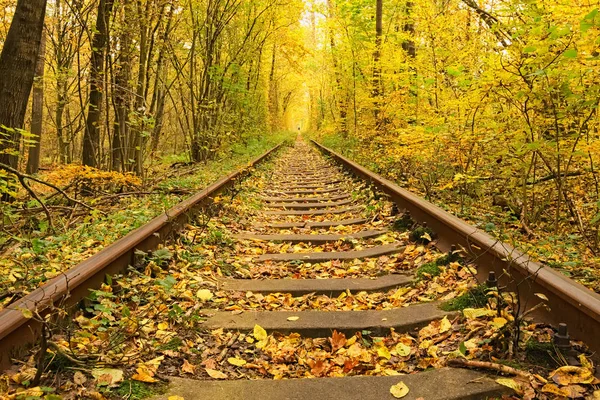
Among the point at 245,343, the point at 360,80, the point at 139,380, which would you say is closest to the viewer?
the point at 139,380

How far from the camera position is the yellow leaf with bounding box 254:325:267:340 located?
2.97 m

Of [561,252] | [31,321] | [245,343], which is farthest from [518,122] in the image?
[31,321]

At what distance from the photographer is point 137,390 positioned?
2.24 metres

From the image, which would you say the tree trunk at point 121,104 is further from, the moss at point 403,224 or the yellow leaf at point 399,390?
the yellow leaf at point 399,390

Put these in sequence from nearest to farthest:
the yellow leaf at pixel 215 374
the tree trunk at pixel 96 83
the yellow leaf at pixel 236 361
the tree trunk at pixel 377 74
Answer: the yellow leaf at pixel 215 374, the yellow leaf at pixel 236 361, the tree trunk at pixel 96 83, the tree trunk at pixel 377 74

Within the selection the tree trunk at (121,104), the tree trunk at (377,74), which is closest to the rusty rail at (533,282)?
the tree trunk at (121,104)

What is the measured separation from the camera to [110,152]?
8.54 m

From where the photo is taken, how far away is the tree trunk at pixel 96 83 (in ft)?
24.6

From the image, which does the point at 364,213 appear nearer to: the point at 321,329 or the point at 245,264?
the point at 245,264

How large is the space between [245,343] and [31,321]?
126 centimetres

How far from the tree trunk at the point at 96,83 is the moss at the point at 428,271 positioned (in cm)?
573

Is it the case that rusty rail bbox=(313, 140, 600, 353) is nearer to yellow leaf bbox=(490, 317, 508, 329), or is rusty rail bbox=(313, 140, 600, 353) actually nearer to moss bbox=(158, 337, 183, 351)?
yellow leaf bbox=(490, 317, 508, 329)

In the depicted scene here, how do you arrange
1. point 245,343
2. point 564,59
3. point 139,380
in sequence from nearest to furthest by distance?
point 139,380, point 245,343, point 564,59

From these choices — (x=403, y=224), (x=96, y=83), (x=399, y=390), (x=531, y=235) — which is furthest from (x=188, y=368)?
(x=96, y=83)
